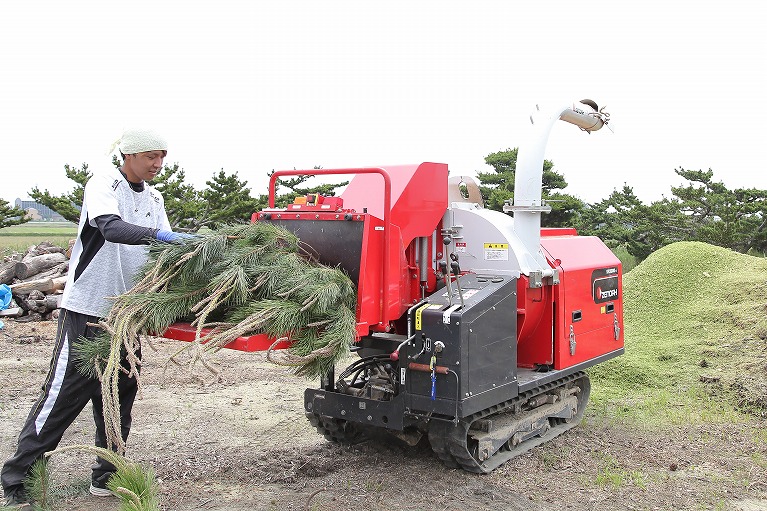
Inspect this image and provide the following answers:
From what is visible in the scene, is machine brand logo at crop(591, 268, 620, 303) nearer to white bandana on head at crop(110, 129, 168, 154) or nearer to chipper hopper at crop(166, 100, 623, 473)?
chipper hopper at crop(166, 100, 623, 473)

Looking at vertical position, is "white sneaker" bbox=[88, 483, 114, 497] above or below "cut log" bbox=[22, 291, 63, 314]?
below

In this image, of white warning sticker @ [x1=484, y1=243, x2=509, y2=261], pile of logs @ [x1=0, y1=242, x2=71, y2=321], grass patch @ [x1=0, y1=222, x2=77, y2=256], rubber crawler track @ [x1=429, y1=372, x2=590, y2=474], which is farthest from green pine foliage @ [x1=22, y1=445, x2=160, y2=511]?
grass patch @ [x1=0, y1=222, x2=77, y2=256]

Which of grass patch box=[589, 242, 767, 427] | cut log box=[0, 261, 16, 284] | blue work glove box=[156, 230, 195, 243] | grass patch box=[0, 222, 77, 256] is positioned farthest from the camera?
grass patch box=[0, 222, 77, 256]

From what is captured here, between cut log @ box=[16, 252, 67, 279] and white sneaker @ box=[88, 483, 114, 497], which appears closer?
white sneaker @ box=[88, 483, 114, 497]

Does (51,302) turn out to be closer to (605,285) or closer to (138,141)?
(138,141)

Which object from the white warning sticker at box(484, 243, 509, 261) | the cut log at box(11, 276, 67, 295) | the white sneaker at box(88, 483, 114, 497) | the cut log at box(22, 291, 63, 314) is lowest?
the white sneaker at box(88, 483, 114, 497)

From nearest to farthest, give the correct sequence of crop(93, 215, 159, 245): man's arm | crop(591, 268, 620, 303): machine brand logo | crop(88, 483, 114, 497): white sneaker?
crop(93, 215, 159, 245): man's arm < crop(88, 483, 114, 497): white sneaker < crop(591, 268, 620, 303): machine brand logo

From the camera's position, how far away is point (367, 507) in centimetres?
440

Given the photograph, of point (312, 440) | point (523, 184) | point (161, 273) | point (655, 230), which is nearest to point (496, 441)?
point (312, 440)

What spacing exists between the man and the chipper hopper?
1.77ft

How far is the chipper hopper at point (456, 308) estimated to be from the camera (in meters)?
4.43

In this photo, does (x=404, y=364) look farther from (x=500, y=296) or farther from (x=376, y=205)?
(x=376, y=205)

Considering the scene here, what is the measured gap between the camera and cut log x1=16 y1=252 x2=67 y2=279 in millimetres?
12555

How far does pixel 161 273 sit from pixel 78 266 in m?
0.48
